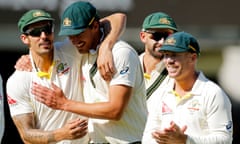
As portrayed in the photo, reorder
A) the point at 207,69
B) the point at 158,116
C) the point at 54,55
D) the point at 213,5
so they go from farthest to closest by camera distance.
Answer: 1. the point at 207,69
2. the point at 213,5
3. the point at 54,55
4. the point at 158,116

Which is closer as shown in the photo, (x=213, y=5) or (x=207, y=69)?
(x=213, y=5)

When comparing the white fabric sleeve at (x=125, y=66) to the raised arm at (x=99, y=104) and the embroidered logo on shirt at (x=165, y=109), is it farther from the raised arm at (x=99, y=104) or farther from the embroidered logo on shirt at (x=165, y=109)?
the embroidered logo on shirt at (x=165, y=109)

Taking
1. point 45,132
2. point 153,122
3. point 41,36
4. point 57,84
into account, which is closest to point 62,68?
point 57,84

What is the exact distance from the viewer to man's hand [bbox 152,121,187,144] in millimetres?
5965

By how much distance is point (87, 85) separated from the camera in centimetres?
696

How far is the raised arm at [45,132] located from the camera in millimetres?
6793

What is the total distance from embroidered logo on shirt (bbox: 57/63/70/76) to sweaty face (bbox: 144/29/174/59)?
35.9 inches

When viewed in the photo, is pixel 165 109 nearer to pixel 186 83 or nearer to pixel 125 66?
pixel 186 83

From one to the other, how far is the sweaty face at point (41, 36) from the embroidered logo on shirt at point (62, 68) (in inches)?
5.5

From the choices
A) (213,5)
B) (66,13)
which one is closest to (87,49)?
(66,13)

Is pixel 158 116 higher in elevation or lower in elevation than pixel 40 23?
lower

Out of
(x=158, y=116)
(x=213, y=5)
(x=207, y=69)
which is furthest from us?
(x=207, y=69)

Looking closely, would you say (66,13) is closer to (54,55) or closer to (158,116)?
(54,55)

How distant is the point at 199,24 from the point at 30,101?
19.0ft
